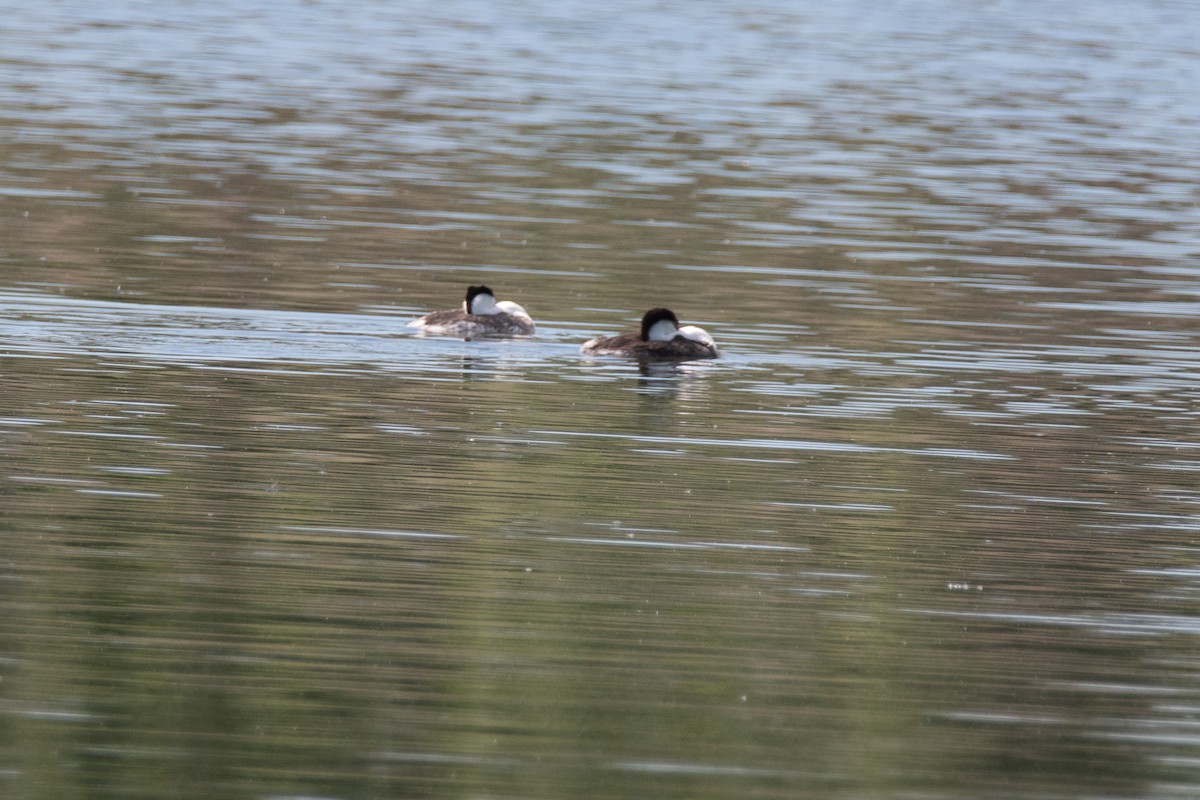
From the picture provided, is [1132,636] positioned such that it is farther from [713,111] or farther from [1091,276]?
[713,111]

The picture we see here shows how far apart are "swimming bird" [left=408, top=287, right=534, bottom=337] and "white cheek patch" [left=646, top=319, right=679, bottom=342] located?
146 cm

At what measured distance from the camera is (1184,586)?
44.7ft

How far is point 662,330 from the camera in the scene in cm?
2227

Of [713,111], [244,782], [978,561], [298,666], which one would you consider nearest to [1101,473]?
[978,561]

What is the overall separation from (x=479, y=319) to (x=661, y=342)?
178 centimetres

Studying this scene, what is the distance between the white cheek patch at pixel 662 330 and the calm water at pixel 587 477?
1.72ft

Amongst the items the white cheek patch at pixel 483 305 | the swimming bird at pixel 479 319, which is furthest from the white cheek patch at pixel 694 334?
the white cheek patch at pixel 483 305

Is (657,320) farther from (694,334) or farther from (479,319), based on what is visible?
(479,319)

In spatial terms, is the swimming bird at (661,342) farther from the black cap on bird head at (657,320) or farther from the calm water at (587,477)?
the calm water at (587,477)

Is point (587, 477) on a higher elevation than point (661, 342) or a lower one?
lower

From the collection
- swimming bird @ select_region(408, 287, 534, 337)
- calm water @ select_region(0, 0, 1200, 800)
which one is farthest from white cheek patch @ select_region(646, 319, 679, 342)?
swimming bird @ select_region(408, 287, 534, 337)

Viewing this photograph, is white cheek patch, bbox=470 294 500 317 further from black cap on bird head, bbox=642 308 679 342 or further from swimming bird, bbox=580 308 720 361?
black cap on bird head, bbox=642 308 679 342

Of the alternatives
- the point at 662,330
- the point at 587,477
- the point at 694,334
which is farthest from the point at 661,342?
the point at 587,477

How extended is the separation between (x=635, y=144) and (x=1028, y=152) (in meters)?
7.26
